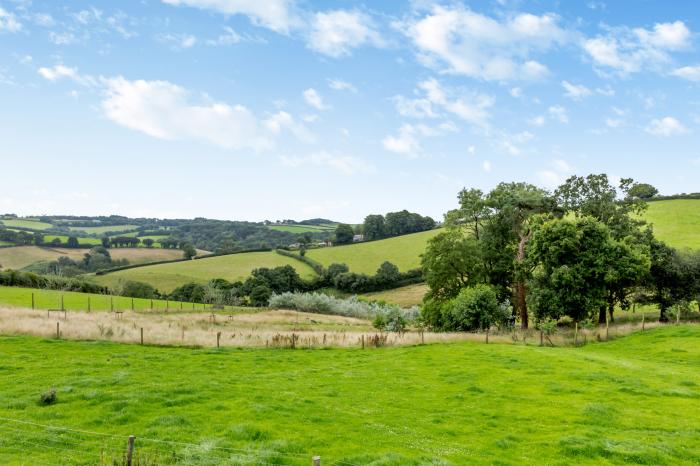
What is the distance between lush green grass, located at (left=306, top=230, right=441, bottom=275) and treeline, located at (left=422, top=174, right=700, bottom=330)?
58966 millimetres

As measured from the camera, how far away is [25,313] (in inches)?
1772

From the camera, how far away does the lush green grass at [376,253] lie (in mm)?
119625

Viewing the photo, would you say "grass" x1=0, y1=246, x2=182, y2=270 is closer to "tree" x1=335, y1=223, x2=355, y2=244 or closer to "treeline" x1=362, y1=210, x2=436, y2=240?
"tree" x1=335, y1=223, x2=355, y2=244

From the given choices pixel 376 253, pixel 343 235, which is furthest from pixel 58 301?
pixel 343 235

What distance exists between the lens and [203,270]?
122 metres

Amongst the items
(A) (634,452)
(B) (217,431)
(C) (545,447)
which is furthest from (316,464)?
(A) (634,452)

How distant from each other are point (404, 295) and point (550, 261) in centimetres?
5844

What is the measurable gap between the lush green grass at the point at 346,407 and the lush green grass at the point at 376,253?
87724mm

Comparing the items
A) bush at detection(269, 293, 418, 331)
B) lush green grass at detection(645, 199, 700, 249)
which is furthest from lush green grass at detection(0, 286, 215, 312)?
lush green grass at detection(645, 199, 700, 249)

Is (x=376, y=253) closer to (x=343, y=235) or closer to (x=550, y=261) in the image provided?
(x=343, y=235)

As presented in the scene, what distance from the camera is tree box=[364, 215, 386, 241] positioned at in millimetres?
155250

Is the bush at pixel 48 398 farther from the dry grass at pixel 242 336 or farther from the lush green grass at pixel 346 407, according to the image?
the dry grass at pixel 242 336

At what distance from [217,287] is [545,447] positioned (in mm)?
96013

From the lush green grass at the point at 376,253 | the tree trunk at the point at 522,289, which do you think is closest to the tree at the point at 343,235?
the lush green grass at the point at 376,253
